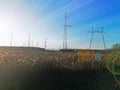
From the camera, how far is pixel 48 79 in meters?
10.1

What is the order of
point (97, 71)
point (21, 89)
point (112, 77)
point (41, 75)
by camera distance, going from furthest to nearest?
point (97, 71)
point (112, 77)
point (41, 75)
point (21, 89)

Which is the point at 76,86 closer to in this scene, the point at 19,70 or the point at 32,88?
the point at 32,88

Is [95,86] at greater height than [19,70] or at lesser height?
lesser

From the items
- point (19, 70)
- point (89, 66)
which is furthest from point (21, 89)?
point (89, 66)

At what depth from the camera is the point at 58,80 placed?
33.3ft

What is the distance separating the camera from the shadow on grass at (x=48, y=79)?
30.0 feet

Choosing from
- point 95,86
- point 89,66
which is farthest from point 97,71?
point 95,86

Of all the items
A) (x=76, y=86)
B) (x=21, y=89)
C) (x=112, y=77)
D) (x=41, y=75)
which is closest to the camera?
Result: (x=21, y=89)

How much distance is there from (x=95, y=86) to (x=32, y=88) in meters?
3.17

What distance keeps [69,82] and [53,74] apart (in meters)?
1.03

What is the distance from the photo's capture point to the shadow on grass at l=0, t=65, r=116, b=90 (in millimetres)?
9147

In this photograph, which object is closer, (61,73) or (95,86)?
(95,86)

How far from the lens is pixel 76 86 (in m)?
9.69

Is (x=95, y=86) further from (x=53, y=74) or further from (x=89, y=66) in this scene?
(x=89, y=66)
